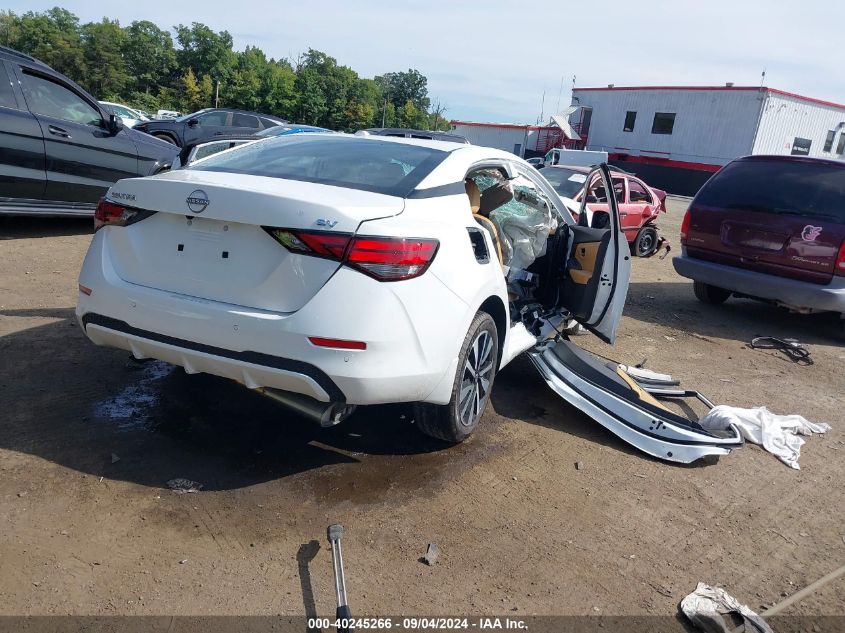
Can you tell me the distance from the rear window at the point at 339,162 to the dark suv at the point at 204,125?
11778 mm

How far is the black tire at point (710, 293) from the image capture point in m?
8.59

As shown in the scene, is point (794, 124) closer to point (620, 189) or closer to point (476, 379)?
point (620, 189)

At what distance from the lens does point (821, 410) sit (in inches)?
202

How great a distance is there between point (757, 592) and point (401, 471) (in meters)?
1.68

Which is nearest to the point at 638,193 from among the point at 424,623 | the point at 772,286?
the point at 772,286

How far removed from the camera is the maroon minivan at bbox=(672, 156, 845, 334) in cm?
671

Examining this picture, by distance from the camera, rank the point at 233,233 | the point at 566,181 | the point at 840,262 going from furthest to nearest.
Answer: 1. the point at 566,181
2. the point at 840,262
3. the point at 233,233

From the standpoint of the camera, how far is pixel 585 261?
497 centimetres

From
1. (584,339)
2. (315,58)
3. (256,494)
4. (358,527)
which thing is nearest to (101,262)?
→ (256,494)

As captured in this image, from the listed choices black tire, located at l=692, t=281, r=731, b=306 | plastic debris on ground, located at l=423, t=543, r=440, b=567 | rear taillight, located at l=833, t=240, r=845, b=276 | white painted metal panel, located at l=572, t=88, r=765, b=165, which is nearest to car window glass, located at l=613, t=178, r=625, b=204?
black tire, located at l=692, t=281, r=731, b=306

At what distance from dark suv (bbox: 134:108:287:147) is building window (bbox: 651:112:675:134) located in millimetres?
29348

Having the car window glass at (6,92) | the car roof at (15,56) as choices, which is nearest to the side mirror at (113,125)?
the car roof at (15,56)

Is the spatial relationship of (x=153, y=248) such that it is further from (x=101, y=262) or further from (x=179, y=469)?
(x=179, y=469)

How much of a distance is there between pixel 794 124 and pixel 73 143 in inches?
1535
